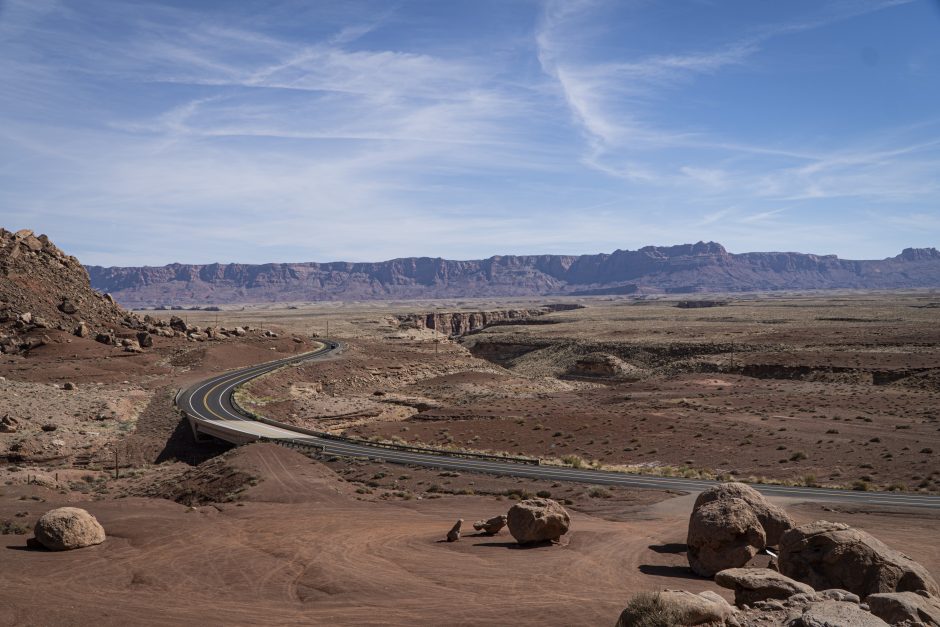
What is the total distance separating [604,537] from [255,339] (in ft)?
296

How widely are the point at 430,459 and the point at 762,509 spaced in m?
24.8

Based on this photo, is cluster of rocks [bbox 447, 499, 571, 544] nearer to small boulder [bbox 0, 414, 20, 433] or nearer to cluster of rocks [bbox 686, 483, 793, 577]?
cluster of rocks [bbox 686, 483, 793, 577]

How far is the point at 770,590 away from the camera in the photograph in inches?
→ 525

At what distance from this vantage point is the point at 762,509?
779 inches

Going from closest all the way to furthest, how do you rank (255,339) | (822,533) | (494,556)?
(822,533), (494,556), (255,339)

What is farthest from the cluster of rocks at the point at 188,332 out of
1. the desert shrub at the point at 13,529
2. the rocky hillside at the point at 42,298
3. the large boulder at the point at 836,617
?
the large boulder at the point at 836,617

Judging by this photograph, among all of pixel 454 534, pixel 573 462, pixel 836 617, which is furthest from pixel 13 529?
pixel 573 462

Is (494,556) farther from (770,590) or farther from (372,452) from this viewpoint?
(372,452)

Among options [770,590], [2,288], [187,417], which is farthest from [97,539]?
[2,288]

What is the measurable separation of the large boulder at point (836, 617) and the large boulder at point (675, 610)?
129cm

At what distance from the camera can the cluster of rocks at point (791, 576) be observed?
1100 centimetres

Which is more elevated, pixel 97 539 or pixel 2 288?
pixel 2 288

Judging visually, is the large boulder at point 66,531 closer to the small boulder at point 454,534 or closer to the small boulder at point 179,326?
the small boulder at point 454,534

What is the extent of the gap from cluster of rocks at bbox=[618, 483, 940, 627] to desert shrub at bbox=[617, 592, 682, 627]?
1.0 inches
